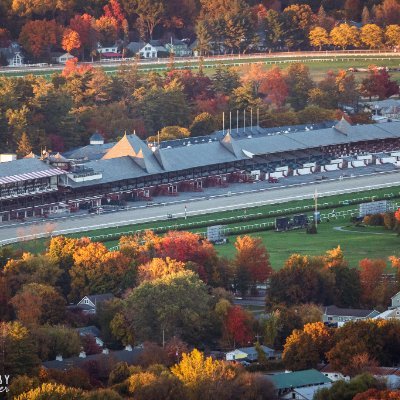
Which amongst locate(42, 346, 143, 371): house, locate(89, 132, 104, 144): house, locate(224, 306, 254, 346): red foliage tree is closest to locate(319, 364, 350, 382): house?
locate(224, 306, 254, 346): red foliage tree

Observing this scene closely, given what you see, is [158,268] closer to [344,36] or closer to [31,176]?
[31,176]

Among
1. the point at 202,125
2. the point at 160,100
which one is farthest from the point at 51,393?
the point at 160,100

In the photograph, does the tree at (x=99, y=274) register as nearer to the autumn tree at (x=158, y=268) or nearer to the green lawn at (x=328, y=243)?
the autumn tree at (x=158, y=268)

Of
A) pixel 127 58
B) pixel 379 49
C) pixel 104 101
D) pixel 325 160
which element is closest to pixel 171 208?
pixel 325 160

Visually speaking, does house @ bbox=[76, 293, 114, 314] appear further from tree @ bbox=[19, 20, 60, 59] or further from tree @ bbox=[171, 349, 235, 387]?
tree @ bbox=[19, 20, 60, 59]

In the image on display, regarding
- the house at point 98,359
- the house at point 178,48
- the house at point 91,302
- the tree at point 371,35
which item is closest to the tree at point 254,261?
the house at point 91,302

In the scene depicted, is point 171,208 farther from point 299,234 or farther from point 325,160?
point 325,160
